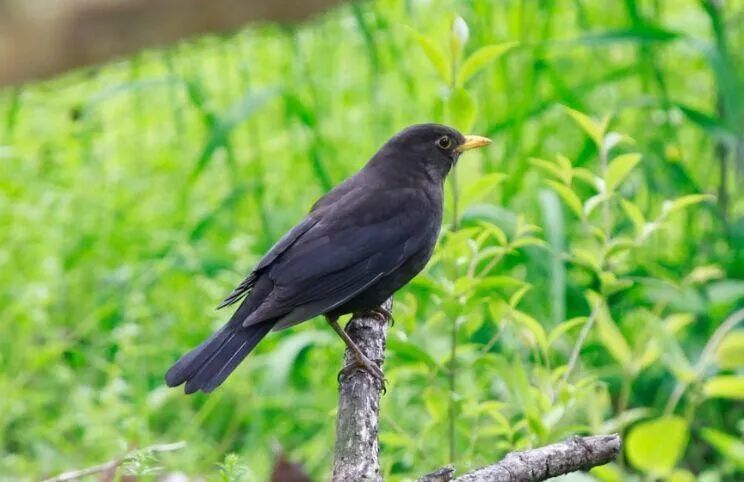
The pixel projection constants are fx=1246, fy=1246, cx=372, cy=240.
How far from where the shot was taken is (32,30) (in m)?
0.99

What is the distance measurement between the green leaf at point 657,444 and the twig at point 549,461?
93cm

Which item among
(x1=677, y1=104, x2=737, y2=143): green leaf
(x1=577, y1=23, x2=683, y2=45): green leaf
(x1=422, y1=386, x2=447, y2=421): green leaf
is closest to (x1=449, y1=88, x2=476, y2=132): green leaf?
(x1=422, y1=386, x2=447, y2=421): green leaf

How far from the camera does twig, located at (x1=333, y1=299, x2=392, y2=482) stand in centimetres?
224

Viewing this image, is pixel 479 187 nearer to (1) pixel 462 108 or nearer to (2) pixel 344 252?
(1) pixel 462 108

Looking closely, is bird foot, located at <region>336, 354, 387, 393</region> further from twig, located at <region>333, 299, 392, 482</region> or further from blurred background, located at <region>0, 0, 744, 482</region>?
blurred background, located at <region>0, 0, 744, 482</region>

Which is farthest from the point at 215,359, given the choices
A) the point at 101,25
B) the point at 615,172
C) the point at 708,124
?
the point at 708,124

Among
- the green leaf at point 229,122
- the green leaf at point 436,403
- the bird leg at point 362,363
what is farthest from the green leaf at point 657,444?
the green leaf at point 229,122

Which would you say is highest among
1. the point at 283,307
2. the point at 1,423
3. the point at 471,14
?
the point at 471,14

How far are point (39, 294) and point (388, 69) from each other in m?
2.18

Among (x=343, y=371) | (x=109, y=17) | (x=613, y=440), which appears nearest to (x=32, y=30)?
(x=109, y=17)

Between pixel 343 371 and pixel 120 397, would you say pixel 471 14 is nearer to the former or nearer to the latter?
pixel 120 397

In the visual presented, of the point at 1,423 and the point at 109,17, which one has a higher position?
the point at 1,423

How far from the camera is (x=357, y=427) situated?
2400 millimetres

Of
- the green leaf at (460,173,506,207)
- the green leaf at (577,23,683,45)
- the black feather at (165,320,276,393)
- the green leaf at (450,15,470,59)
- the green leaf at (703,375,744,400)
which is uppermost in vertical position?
the green leaf at (577,23,683,45)
